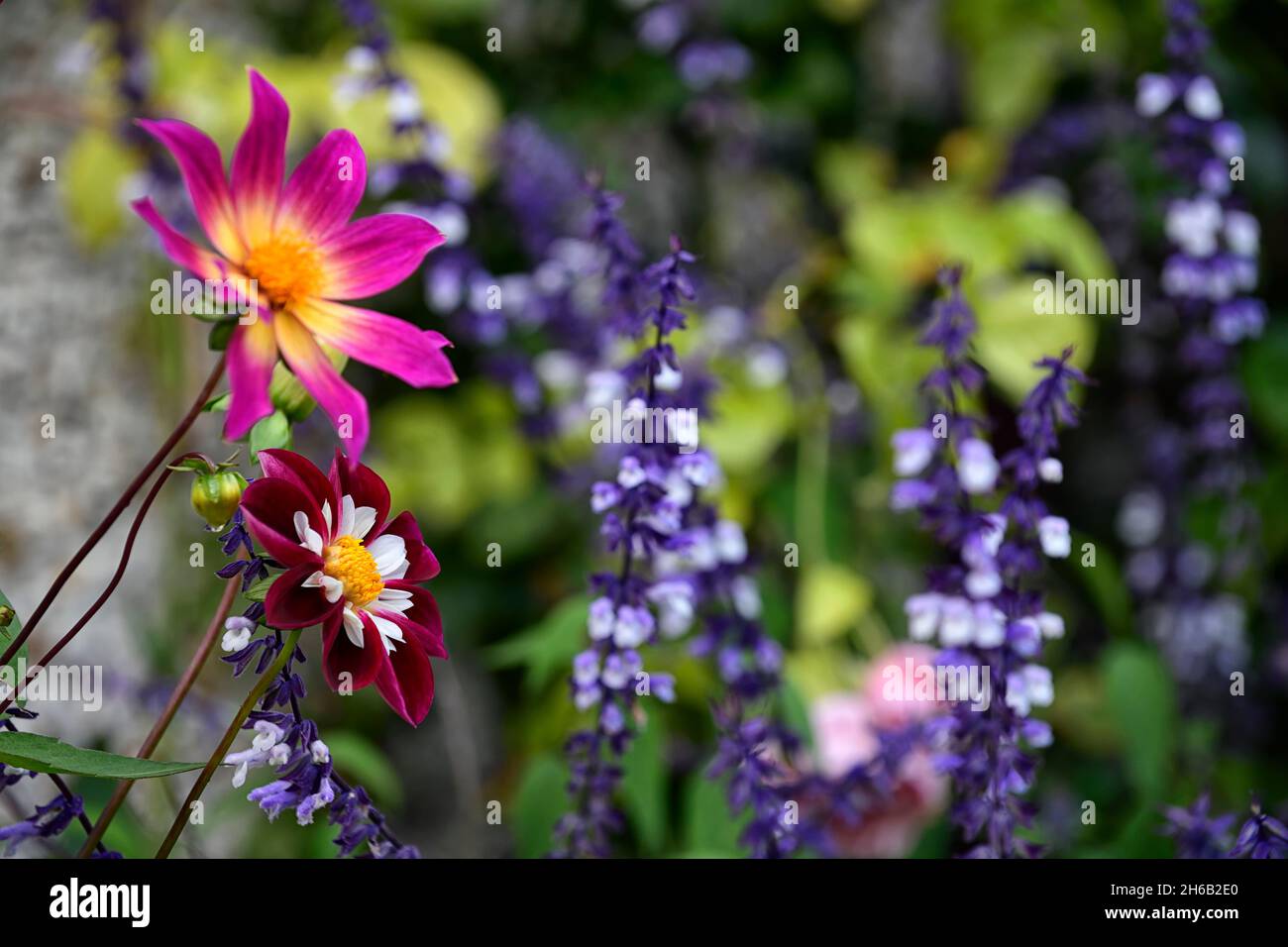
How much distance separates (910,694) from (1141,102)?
1.71 feet

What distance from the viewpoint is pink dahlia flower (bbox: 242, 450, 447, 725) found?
1.48 feet

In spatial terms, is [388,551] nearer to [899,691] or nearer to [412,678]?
[412,678]

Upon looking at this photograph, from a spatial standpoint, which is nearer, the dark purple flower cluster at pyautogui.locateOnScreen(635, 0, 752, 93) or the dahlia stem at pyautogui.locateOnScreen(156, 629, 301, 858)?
the dahlia stem at pyautogui.locateOnScreen(156, 629, 301, 858)

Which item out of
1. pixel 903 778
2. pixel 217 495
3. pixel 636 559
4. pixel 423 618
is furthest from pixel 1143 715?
pixel 217 495

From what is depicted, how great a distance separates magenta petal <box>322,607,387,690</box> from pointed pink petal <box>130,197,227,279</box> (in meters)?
0.14

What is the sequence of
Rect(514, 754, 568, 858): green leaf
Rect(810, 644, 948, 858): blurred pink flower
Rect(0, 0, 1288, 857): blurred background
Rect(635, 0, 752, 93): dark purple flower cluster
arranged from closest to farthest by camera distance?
Rect(514, 754, 568, 858): green leaf
Rect(810, 644, 948, 858): blurred pink flower
Rect(0, 0, 1288, 857): blurred background
Rect(635, 0, 752, 93): dark purple flower cluster

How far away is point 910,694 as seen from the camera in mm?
1008

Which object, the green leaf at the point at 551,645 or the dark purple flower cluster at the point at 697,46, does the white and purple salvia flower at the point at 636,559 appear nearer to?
the green leaf at the point at 551,645

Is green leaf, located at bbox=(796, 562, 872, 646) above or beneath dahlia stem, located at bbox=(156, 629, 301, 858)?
above

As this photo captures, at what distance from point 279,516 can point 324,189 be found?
5.5 inches

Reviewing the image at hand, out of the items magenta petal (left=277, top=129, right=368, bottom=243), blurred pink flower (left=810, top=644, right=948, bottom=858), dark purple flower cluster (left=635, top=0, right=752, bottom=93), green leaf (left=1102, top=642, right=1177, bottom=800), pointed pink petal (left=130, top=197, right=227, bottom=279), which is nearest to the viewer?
pointed pink petal (left=130, top=197, right=227, bottom=279)

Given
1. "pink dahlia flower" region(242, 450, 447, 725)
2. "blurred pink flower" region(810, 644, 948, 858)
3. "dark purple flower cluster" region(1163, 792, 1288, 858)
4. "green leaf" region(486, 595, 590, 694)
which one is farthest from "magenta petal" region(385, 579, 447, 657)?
"blurred pink flower" region(810, 644, 948, 858)

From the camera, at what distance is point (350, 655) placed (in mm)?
476

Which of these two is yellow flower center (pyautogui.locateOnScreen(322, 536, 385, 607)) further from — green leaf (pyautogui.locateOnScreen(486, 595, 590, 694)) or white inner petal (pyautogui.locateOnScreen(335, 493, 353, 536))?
green leaf (pyautogui.locateOnScreen(486, 595, 590, 694))
